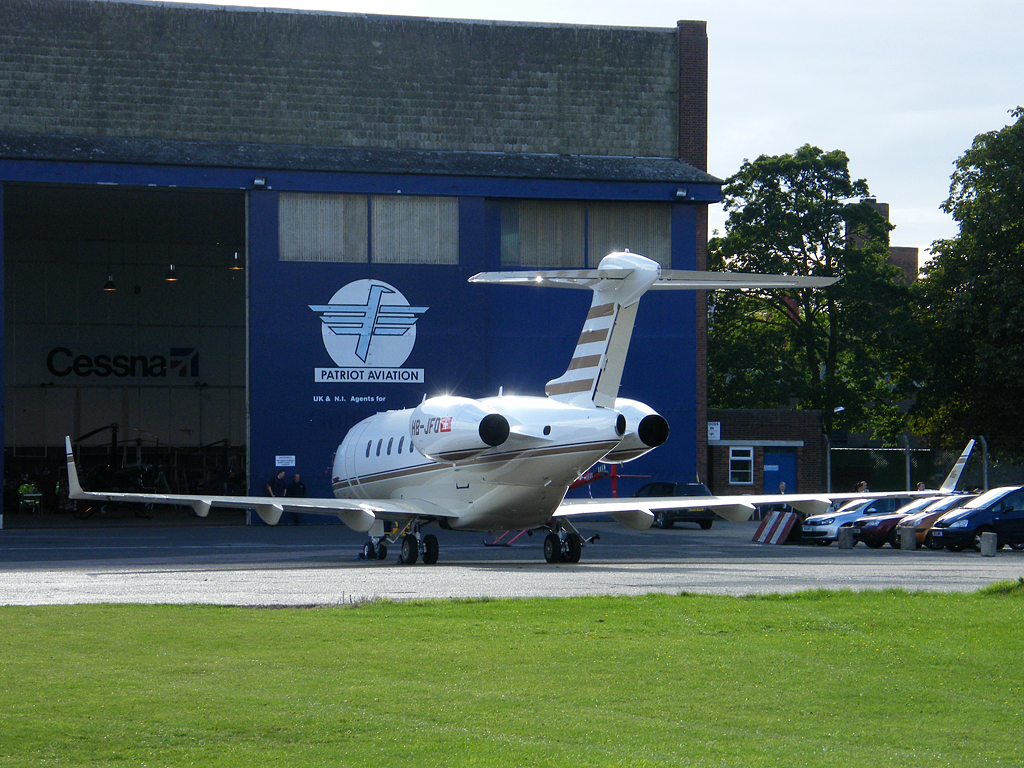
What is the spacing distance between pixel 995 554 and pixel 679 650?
66.2ft

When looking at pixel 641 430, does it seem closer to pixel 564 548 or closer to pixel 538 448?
pixel 538 448

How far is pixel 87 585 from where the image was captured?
16.8 m

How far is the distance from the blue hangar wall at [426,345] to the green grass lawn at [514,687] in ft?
84.1

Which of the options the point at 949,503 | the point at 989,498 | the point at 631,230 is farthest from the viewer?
the point at 631,230

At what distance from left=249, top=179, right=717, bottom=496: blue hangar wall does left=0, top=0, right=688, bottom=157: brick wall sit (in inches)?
107

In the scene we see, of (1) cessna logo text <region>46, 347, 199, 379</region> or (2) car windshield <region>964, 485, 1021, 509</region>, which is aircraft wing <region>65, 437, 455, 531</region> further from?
(1) cessna logo text <region>46, 347, 199, 379</region>

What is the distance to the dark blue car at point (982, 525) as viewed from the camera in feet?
94.4

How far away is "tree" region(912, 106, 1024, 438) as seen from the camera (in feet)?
157

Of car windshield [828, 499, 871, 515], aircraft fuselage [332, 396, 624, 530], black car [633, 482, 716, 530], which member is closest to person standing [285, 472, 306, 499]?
aircraft fuselage [332, 396, 624, 530]

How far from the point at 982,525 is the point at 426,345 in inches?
714

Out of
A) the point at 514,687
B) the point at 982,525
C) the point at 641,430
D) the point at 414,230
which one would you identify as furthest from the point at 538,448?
the point at 414,230

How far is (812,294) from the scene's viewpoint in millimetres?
54344

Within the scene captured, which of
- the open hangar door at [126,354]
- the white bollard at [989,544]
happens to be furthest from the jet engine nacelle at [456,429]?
the open hangar door at [126,354]

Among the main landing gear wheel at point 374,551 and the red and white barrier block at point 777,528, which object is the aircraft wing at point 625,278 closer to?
the main landing gear wheel at point 374,551
